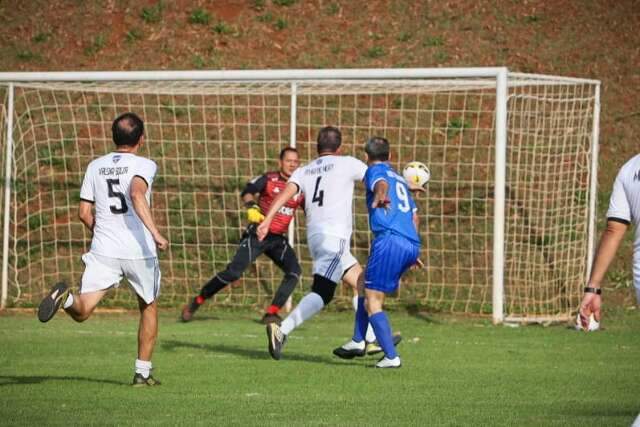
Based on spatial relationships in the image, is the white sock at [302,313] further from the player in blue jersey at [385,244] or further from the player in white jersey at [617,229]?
the player in white jersey at [617,229]

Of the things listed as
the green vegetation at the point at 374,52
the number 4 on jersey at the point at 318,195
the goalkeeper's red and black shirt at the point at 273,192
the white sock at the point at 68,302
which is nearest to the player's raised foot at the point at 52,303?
the white sock at the point at 68,302

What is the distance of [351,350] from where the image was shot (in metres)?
10.5

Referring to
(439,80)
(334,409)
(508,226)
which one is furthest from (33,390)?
(508,226)

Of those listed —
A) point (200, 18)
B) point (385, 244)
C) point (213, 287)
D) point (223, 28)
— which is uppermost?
point (200, 18)

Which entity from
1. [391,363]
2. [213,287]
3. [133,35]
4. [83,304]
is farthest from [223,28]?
[83,304]

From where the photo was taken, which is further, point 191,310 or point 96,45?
point 96,45

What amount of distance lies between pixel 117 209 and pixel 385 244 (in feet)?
8.02

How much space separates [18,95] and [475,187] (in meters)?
8.27

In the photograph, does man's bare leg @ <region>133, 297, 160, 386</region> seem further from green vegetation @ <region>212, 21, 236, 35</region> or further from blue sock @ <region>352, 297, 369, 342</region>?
green vegetation @ <region>212, 21, 236, 35</region>

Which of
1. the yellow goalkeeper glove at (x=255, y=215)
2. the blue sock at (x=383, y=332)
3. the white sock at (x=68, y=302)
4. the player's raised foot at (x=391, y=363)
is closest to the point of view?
the white sock at (x=68, y=302)

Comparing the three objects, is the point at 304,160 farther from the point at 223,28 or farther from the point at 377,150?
the point at 377,150

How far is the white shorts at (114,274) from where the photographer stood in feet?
27.8

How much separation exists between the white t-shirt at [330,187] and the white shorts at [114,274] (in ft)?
8.35

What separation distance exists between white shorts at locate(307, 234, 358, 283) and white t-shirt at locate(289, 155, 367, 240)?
0.20 feet
